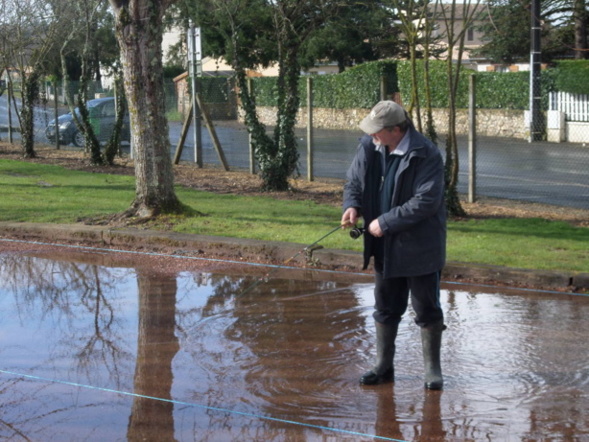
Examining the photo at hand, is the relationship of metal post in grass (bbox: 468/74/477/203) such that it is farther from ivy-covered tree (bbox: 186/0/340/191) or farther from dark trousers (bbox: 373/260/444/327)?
dark trousers (bbox: 373/260/444/327)

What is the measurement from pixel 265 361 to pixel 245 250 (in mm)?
3567

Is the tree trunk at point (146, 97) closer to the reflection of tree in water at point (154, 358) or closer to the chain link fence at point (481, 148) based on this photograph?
the reflection of tree in water at point (154, 358)

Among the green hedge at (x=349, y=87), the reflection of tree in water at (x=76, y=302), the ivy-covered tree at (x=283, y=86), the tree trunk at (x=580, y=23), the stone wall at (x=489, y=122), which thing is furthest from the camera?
the green hedge at (x=349, y=87)

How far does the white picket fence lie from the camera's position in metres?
28.9

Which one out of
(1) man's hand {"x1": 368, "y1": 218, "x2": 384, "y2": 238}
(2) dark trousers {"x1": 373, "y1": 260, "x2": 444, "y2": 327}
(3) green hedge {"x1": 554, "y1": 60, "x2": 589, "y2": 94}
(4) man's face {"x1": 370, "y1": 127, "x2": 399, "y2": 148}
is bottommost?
(2) dark trousers {"x1": 373, "y1": 260, "x2": 444, "y2": 327}

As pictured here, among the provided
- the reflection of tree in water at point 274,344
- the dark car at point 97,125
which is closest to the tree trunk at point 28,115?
the dark car at point 97,125

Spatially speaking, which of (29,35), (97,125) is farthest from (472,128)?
(29,35)

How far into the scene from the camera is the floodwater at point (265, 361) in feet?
15.7

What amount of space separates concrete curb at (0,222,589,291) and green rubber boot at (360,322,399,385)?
2.04m

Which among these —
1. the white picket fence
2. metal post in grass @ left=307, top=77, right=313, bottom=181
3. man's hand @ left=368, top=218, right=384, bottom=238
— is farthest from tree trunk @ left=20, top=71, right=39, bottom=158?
man's hand @ left=368, top=218, right=384, bottom=238

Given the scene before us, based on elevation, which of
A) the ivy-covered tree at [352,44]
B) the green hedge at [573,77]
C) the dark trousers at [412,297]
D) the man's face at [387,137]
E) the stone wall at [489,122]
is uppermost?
the ivy-covered tree at [352,44]

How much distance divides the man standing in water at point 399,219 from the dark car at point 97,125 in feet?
60.4

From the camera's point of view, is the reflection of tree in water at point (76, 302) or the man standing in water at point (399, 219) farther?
the reflection of tree in water at point (76, 302)

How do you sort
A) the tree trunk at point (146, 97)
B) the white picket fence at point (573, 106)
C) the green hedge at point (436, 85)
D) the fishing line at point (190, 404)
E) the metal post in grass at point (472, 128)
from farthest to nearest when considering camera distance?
1. the green hedge at point (436, 85)
2. the white picket fence at point (573, 106)
3. the metal post in grass at point (472, 128)
4. the tree trunk at point (146, 97)
5. the fishing line at point (190, 404)
